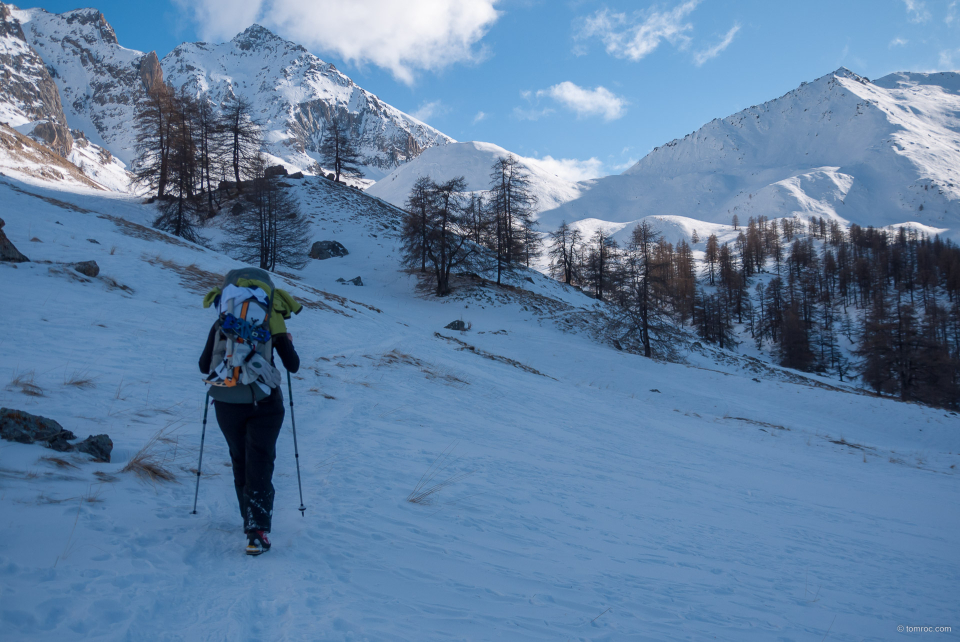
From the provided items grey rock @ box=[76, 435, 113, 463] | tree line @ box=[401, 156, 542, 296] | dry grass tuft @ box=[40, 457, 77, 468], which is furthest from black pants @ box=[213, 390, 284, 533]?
tree line @ box=[401, 156, 542, 296]

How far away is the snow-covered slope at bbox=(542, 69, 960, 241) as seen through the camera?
13950 centimetres

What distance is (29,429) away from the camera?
377 cm

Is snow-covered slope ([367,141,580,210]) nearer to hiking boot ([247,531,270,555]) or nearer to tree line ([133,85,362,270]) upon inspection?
tree line ([133,85,362,270])

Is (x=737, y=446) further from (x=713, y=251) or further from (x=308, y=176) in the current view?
(x=713, y=251)

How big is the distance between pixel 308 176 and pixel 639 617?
157 feet

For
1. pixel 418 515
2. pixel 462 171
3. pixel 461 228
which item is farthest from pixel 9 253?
pixel 462 171

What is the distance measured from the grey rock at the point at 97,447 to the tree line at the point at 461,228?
1029 inches

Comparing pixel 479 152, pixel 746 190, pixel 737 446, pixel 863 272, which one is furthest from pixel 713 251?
pixel 737 446

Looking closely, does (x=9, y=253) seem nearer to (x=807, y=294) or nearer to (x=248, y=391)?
(x=248, y=391)

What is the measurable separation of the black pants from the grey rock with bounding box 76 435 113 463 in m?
1.70

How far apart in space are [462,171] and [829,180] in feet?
415

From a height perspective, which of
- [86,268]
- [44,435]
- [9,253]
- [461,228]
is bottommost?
[44,435]

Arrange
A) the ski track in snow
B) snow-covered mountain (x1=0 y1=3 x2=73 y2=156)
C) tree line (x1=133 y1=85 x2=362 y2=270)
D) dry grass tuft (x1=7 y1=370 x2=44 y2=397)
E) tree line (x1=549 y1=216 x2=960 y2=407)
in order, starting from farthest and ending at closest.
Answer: snow-covered mountain (x1=0 y1=3 x2=73 y2=156)
tree line (x1=549 y1=216 x2=960 y2=407)
tree line (x1=133 y1=85 x2=362 y2=270)
dry grass tuft (x1=7 y1=370 x2=44 y2=397)
the ski track in snow

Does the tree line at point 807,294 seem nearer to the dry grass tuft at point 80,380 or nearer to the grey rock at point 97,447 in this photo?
the dry grass tuft at point 80,380
